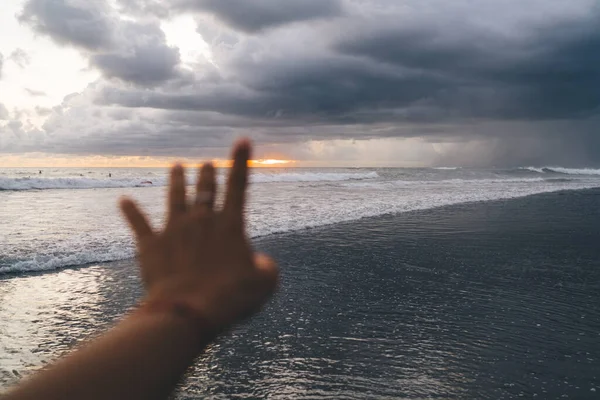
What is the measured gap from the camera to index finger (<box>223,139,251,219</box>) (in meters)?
1.97

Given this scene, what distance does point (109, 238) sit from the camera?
51.1 ft

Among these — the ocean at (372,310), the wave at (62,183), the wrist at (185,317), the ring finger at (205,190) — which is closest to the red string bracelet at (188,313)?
the wrist at (185,317)

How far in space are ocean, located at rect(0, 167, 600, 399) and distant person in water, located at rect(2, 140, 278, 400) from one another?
0.39 m

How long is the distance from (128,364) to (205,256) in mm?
554

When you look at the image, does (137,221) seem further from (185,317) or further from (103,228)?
(103,228)

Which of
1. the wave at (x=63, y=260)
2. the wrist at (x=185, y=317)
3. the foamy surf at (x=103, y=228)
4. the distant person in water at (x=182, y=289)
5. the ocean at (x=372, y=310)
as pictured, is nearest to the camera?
the distant person in water at (x=182, y=289)

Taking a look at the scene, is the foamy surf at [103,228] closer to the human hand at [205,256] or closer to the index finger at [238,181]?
the human hand at [205,256]

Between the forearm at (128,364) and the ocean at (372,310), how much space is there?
30.5 inches

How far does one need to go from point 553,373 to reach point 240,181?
5.75 m

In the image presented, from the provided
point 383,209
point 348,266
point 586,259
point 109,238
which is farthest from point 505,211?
point 109,238

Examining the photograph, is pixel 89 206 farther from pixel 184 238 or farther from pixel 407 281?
pixel 184 238

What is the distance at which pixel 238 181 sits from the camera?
6.60ft

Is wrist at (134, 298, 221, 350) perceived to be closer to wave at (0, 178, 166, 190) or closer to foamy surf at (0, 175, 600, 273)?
foamy surf at (0, 175, 600, 273)

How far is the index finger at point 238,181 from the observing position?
1971 millimetres
